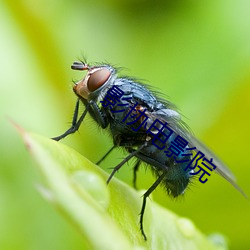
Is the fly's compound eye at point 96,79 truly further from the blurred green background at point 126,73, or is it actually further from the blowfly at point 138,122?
the blurred green background at point 126,73

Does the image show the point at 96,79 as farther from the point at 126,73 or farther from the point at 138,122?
the point at 126,73

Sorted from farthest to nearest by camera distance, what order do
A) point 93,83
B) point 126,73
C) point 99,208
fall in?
point 126,73 < point 93,83 < point 99,208

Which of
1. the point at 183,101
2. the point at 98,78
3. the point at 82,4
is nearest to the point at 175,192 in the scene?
the point at 98,78

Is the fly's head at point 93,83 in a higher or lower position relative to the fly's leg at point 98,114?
higher

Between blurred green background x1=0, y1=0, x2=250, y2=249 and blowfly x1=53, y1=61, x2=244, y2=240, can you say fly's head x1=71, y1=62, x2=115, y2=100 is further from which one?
blurred green background x1=0, y1=0, x2=250, y2=249

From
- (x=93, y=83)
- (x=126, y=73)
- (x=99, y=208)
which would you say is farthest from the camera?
(x=126, y=73)

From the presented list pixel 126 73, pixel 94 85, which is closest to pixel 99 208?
pixel 94 85

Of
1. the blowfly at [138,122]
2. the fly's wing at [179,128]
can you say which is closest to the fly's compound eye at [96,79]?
the blowfly at [138,122]

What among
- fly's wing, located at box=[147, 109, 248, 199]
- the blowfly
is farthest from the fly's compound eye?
fly's wing, located at box=[147, 109, 248, 199]
